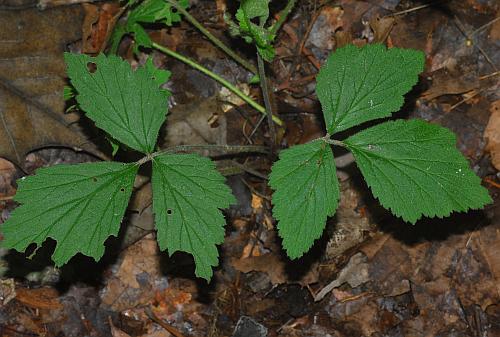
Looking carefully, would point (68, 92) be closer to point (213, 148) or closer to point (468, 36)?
point (213, 148)

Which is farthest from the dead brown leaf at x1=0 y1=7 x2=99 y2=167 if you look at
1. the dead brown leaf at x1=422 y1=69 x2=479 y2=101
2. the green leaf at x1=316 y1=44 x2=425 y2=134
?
the dead brown leaf at x1=422 y1=69 x2=479 y2=101

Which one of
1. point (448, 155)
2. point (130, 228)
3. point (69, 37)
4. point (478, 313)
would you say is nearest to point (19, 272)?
point (130, 228)

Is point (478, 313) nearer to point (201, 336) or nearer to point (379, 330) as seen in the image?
point (379, 330)

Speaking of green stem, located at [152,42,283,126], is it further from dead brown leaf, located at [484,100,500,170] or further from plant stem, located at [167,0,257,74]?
dead brown leaf, located at [484,100,500,170]

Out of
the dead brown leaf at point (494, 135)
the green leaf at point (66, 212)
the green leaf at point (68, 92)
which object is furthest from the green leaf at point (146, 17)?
the dead brown leaf at point (494, 135)

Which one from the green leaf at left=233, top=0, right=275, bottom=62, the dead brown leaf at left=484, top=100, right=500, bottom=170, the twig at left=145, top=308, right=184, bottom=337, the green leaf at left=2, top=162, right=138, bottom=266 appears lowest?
the twig at left=145, top=308, right=184, bottom=337

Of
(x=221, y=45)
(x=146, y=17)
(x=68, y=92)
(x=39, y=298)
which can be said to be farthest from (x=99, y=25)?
(x=39, y=298)

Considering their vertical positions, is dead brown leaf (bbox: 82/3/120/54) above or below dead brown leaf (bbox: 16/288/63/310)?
Result: above

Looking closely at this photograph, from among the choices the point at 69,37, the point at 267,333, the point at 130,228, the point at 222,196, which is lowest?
the point at 267,333
